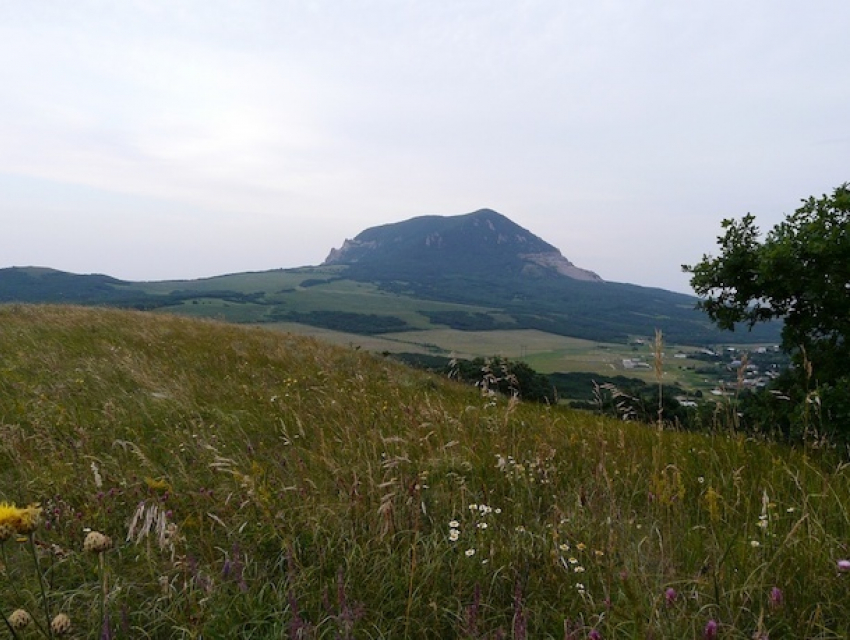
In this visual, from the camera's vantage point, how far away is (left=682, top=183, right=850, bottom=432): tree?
26.0ft

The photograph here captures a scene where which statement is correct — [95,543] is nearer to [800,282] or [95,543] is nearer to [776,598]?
[776,598]

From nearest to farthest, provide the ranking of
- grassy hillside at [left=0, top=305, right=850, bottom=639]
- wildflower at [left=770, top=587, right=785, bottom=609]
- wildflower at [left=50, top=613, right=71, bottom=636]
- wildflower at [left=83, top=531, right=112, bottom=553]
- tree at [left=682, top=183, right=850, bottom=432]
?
wildflower at [left=50, top=613, right=71, bottom=636] < wildflower at [left=83, top=531, right=112, bottom=553] < wildflower at [left=770, top=587, right=785, bottom=609] < grassy hillside at [left=0, top=305, right=850, bottom=639] < tree at [left=682, top=183, right=850, bottom=432]

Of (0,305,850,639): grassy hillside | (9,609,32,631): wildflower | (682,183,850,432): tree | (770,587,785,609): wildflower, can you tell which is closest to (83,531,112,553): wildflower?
(0,305,850,639): grassy hillside

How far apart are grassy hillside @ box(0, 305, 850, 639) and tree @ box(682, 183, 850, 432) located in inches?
202

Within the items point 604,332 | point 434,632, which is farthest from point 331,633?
point 604,332

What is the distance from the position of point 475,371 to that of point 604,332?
7001 inches

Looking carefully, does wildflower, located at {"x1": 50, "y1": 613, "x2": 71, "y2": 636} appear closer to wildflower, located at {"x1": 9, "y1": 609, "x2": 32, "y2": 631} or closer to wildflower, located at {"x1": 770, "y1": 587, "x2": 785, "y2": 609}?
wildflower, located at {"x1": 9, "y1": 609, "x2": 32, "y2": 631}

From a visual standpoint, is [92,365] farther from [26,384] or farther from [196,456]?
[196,456]

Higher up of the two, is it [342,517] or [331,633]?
[342,517]

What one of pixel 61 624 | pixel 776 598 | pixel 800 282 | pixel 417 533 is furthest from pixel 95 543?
pixel 800 282

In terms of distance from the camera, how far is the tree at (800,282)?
793cm

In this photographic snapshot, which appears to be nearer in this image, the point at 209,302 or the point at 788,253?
the point at 788,253

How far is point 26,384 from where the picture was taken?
645 centimetres

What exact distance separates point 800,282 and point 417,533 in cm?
892
